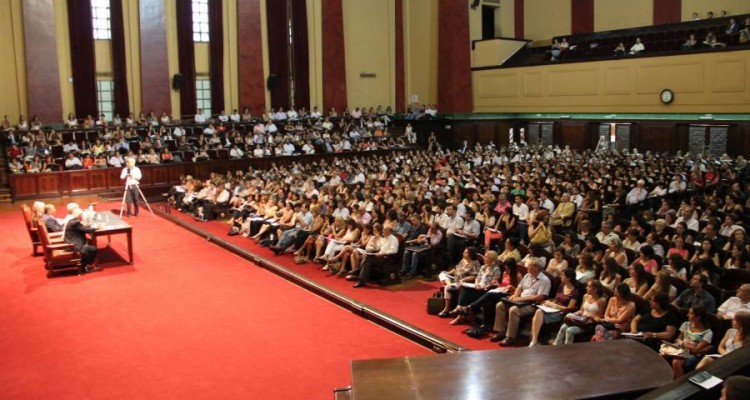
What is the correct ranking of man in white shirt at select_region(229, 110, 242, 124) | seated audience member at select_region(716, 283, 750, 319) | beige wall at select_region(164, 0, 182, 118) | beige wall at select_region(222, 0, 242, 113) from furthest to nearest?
beige wall at select_region(222, 0, 242, 113) < man in white shirt at select_region(229, 110, 242, 124) < beige wall at select_region(164, 0, 182, 118) < seated audience member at select_region(716, 283, 750, 319)

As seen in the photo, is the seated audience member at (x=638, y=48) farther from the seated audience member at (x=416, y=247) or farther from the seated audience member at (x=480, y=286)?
the seated audience member at (x=480, y=286)

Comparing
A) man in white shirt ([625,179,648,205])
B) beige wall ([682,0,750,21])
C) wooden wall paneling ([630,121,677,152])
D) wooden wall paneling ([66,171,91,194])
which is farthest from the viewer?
beige wall ([682,0,750,21])

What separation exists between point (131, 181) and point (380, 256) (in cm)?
903

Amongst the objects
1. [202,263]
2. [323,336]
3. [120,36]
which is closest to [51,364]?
[323,336]

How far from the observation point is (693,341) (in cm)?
643

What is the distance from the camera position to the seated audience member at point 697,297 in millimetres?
7062

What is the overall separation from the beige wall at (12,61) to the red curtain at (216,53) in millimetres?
7074

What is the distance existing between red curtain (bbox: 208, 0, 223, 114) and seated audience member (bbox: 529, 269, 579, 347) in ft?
74.1

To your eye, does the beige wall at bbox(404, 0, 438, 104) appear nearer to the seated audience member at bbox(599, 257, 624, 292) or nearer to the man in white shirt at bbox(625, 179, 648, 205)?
the man in white shirt at bbox(625, 179, 648, 205)

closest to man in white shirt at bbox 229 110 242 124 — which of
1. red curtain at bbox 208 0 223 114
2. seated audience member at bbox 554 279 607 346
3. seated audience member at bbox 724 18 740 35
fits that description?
red curtain at bbox 208 0 223 114

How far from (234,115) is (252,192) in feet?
38.6

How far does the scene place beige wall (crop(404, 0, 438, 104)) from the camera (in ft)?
101

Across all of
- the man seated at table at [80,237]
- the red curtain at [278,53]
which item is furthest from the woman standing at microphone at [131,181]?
the red curtain at [278,53]

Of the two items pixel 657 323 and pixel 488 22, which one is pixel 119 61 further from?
pixel 657 323
